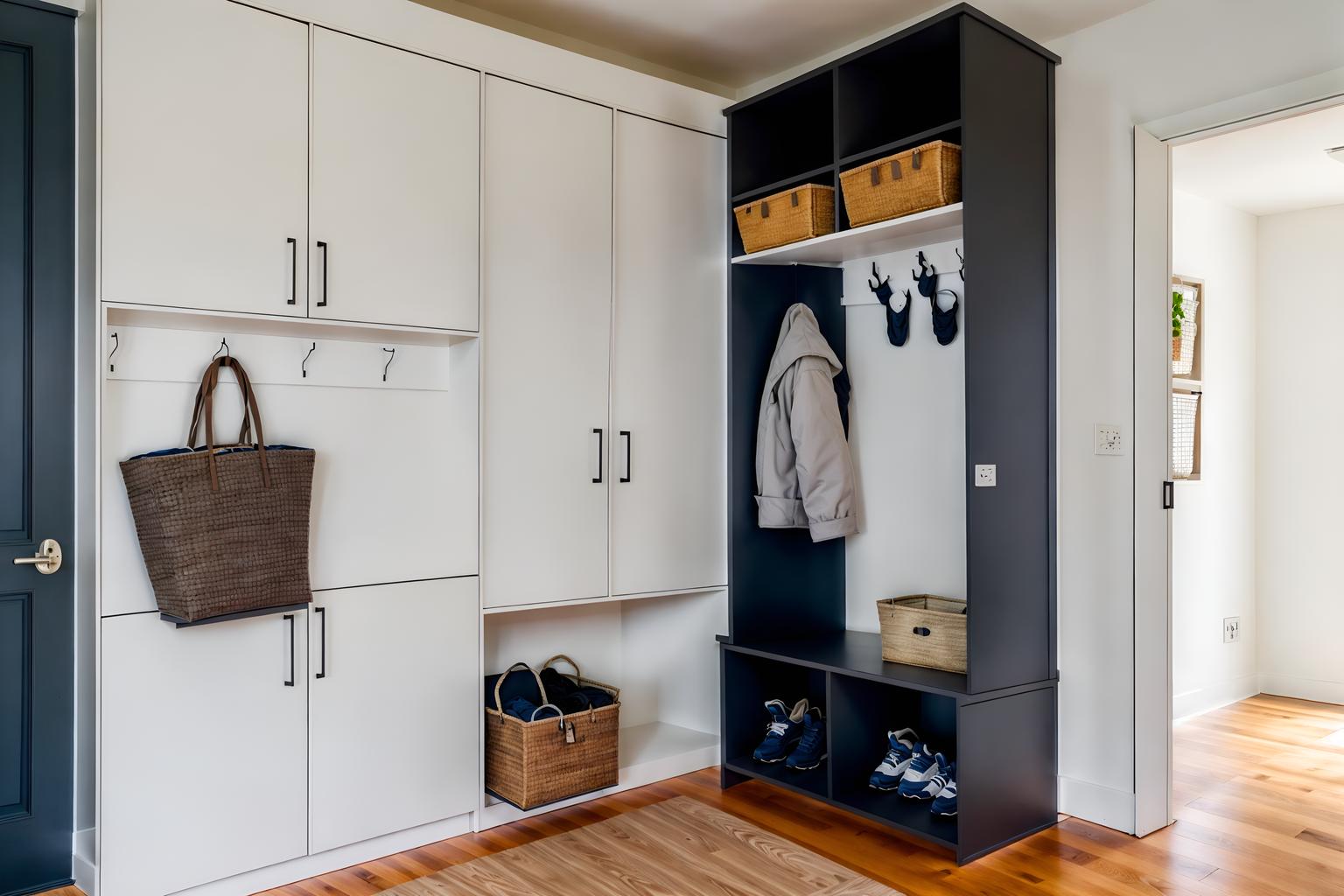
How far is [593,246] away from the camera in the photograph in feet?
10.4

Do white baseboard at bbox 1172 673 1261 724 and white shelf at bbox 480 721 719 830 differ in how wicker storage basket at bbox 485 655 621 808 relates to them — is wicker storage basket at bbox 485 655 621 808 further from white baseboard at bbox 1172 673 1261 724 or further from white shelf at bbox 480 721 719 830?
white baseboard at bbox 1172 673 1261 724

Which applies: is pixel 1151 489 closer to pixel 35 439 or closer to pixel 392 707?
pixel 392 707

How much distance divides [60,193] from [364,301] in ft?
2.80

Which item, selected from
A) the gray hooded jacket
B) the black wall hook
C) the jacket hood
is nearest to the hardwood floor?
the gray hooded jacket

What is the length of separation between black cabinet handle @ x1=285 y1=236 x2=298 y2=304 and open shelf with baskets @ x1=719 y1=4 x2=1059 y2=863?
154cm

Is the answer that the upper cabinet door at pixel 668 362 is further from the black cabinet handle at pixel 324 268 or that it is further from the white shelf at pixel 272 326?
the black cabinet handle at pixel 324 268

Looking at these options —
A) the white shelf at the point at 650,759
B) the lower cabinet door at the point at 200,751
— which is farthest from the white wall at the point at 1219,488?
the lower cabinet door at the point at 200,751

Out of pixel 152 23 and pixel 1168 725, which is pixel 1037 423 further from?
pixel 152 23

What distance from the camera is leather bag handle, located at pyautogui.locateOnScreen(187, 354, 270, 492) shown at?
239cm

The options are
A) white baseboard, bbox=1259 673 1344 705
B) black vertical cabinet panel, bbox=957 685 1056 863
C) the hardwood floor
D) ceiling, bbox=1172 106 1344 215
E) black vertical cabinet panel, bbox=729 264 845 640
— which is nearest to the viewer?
the hardwood floor

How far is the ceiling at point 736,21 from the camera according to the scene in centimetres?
305

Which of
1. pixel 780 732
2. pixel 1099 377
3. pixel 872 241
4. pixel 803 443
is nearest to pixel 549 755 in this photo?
pixel 780 732

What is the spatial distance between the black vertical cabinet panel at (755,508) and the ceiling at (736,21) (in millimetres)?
841

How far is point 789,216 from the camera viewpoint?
3.23m
